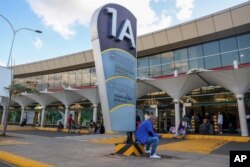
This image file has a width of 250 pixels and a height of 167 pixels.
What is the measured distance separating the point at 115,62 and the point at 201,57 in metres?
14.7

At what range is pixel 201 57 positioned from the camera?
2078cm

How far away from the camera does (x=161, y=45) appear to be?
22438mm

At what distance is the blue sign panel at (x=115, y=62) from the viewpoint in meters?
7.53

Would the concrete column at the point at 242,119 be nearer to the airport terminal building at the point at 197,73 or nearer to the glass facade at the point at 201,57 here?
the airport terminal building at the point at 197,73

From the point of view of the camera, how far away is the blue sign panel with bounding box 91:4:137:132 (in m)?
7.53

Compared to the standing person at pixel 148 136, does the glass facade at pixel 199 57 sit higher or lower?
higher

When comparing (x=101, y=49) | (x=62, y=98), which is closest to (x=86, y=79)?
(x=62, y=98)

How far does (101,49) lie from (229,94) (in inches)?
600

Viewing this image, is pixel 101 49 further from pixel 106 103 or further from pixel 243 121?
pixel 243 121

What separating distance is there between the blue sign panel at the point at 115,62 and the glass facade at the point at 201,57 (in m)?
13.1

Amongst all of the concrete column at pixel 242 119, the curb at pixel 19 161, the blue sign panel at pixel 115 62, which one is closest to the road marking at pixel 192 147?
the blue sign panel at pixel 115 62

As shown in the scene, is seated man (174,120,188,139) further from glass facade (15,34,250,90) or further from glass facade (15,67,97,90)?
glass facade (15,67,97,90)

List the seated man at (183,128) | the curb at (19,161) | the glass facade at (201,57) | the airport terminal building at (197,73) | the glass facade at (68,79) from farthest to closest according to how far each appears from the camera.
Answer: the glass facade at (68,79) → the glass facade at (201,57) → the seated man at (183,128) → the airport terminal building at (197,73) → the curb at (19,161)

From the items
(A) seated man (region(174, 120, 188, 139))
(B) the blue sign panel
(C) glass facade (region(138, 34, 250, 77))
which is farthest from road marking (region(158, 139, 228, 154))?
(C) glass facade (region(138, 34, 250, 77))
